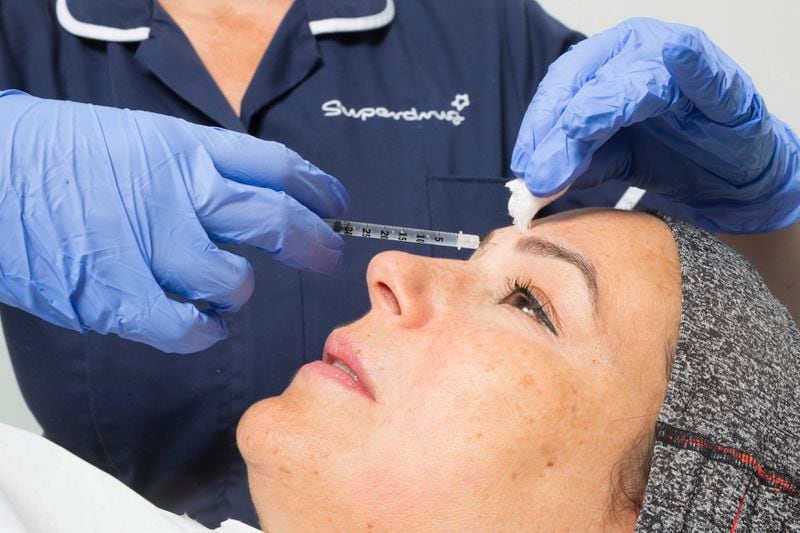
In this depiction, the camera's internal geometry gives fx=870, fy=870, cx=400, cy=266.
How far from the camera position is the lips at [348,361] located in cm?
107

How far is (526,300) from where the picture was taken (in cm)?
112

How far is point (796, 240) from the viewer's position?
154 centimetres

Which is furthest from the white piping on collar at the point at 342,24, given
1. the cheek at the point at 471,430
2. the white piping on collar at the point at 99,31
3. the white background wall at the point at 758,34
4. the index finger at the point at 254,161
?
the white background wall at the point at 758,34

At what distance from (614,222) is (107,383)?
0.84 m

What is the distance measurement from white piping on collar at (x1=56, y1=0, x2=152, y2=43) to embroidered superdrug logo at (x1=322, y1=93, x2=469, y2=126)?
33 cm

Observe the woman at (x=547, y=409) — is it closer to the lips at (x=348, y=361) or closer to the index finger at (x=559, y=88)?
the lips at (x=348, y=361)

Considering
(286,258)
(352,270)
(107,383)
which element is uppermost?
(286,258)

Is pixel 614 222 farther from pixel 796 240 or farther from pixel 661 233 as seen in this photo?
pixel 796 240

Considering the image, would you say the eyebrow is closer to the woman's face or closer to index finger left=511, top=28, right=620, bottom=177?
the woman's face

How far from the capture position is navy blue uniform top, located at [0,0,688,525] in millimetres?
1419

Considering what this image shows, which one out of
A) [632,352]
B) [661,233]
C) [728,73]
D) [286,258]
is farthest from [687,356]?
[286,258]

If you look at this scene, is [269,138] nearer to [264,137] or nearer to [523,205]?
[264,137]

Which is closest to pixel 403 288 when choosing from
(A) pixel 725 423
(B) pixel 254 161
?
(B) pixel 254 161

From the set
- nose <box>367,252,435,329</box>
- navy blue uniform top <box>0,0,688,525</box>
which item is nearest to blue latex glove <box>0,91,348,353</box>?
nose <box>367,252,435,329</box>
